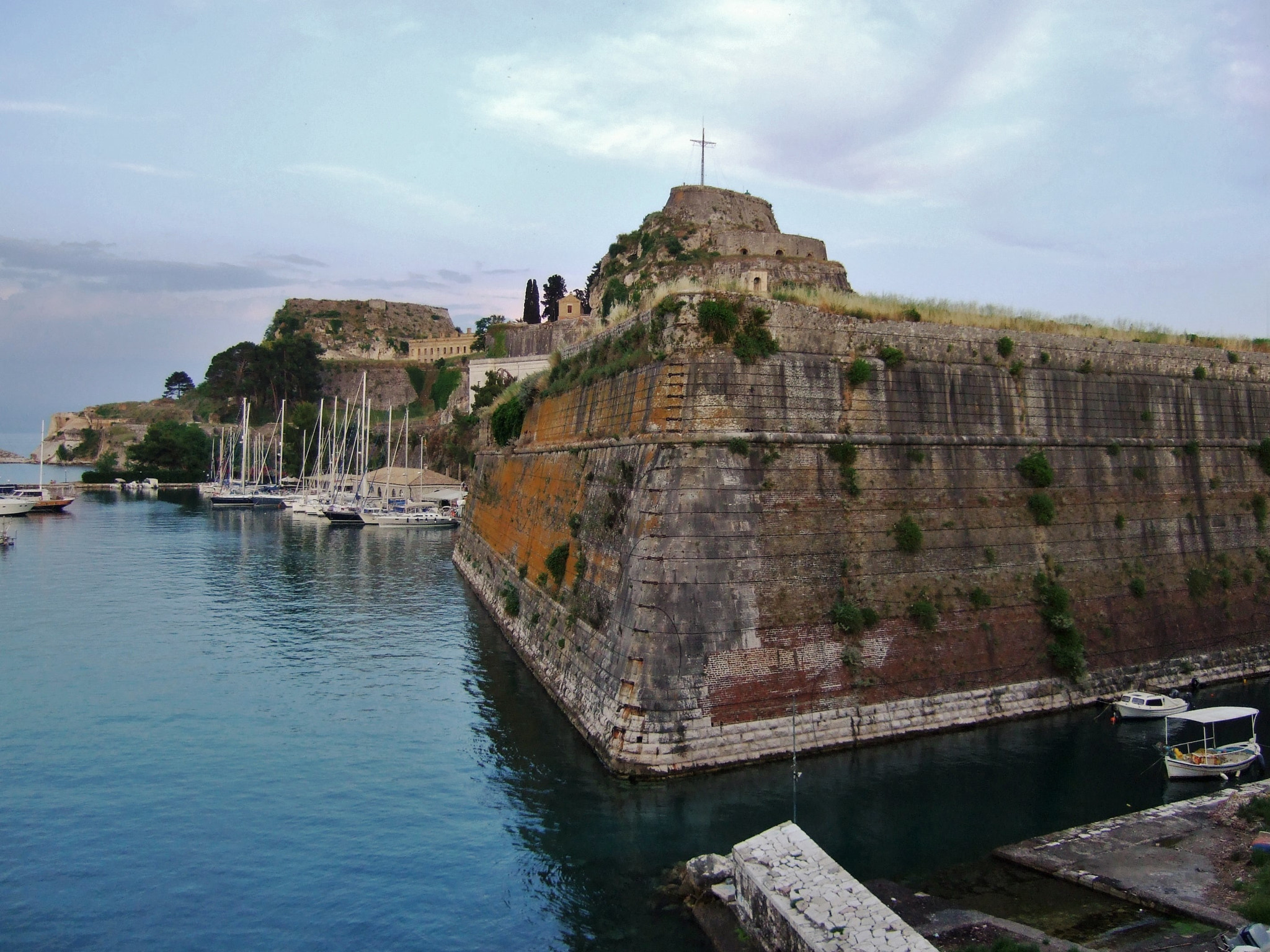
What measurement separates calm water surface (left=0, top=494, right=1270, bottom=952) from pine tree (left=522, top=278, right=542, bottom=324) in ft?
204

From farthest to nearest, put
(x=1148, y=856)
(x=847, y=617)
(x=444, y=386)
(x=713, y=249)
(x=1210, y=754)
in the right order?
(x=444, y=386), (x=713, y=249), (x=847, y=617), (x=1210, y=754), (x=1148, y=856)

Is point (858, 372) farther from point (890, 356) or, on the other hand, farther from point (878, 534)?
point (878, 534)

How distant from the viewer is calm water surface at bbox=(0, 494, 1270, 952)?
11055 millimetres

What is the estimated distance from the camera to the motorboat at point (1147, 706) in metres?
17.4

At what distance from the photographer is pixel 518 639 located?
23391 millimetres

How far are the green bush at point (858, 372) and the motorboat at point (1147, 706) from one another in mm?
8618

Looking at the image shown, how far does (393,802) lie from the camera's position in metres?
14.5

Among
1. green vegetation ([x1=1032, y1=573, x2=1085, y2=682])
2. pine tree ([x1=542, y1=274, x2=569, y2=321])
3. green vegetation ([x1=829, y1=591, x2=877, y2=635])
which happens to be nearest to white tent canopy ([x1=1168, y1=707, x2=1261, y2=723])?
green vegetation ([x1=1032, y1=573, x2=1085, y2=682])

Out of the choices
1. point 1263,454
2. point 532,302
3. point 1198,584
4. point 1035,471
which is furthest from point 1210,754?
point 532,302

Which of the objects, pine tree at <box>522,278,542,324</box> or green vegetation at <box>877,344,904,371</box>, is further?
pine tree at <box>522,278,542,324</box>

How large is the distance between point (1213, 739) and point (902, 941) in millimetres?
10606

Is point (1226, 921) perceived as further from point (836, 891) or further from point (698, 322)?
point (698, 322)

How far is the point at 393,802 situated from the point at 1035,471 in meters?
14.9

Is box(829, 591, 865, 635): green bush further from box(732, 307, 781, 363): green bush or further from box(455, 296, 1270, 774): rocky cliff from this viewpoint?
box(732, 307, 781, 363): green bush
